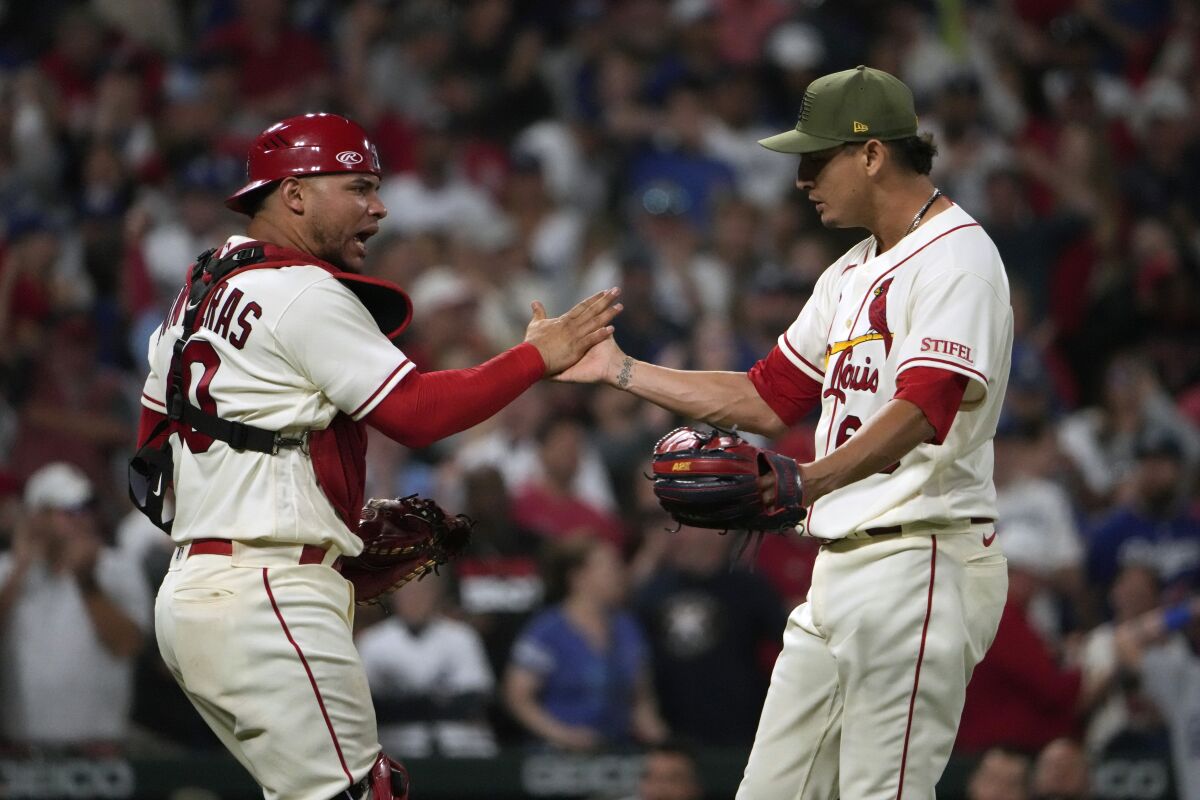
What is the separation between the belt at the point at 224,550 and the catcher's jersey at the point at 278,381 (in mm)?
29

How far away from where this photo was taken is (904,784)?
175 inches

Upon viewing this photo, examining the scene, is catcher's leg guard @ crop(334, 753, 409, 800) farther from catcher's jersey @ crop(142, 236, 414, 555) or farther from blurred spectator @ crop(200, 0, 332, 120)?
blurred spectator @ crop(200, 0, 332, 120)

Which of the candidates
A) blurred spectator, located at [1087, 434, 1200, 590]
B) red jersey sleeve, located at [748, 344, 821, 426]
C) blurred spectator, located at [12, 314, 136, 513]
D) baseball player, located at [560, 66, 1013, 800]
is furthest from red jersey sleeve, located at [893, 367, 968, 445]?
blurred spectator, located at [12, 314, 136, 513]

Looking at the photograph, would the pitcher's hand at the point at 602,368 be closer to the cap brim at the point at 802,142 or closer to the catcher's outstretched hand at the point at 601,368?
the catcher's outstretched hand at the point at 601,368

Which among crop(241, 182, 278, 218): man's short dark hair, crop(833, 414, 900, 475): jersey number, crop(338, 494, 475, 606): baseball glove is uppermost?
crop(241, 182, 278, 218): man's short dark hair

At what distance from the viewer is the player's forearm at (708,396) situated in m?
5.20

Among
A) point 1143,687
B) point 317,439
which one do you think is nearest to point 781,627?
point 1143,687

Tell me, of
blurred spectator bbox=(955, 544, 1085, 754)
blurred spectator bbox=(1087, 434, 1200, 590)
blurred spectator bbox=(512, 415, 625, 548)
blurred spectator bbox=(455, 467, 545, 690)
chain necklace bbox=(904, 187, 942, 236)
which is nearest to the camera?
chain necklace bbox=(904, 187, 942, 236)

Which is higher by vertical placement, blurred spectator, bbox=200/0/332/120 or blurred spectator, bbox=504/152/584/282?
blurred spectator, bbox=200/0/332/120

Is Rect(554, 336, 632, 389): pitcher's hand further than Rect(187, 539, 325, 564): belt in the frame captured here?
Yes

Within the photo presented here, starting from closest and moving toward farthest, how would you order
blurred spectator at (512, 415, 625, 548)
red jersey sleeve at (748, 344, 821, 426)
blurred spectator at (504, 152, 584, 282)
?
1. red jersey sleeve at (748, 344, 821, 426)
2. blurred spectator at (512, 415, 625, 548)
3. blurred spectator at (504, 152, 584, 282)

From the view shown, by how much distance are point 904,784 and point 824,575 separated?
59cm

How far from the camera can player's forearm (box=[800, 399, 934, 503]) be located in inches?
168

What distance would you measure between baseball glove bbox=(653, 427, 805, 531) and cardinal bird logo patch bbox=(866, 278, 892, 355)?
0.49m
